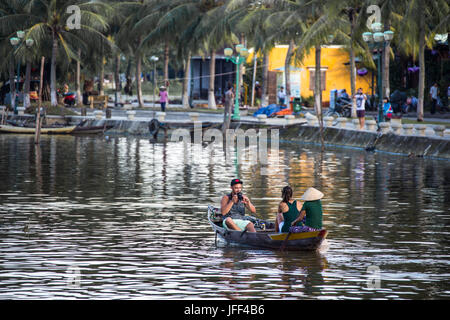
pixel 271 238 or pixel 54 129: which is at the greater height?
pixel 54 129

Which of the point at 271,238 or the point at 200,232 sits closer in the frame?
the point at 271,238

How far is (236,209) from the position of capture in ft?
60.3

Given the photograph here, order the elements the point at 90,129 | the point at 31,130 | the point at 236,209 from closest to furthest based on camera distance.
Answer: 1. the point at 236,209
2. the point at 31,130
3. the point at 90,129

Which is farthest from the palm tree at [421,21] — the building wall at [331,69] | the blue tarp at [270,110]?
the building wall at [331,69]

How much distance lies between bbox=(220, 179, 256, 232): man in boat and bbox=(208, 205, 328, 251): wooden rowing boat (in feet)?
0.64

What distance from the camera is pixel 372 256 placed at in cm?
1698

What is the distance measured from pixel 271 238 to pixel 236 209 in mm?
1467

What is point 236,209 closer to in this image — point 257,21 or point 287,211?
point 287,211

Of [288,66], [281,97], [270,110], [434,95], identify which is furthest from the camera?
[281,97]

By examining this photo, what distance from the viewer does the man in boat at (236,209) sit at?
58.9 feet

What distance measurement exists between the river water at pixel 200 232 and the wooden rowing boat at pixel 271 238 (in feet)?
0.51

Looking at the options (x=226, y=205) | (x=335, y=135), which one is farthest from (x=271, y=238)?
(x=335, y=135)

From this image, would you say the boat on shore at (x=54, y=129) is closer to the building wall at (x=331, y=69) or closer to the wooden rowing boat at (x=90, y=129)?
the wooden rowing boat at (x=90, y=129)

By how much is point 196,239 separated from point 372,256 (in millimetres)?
3665
